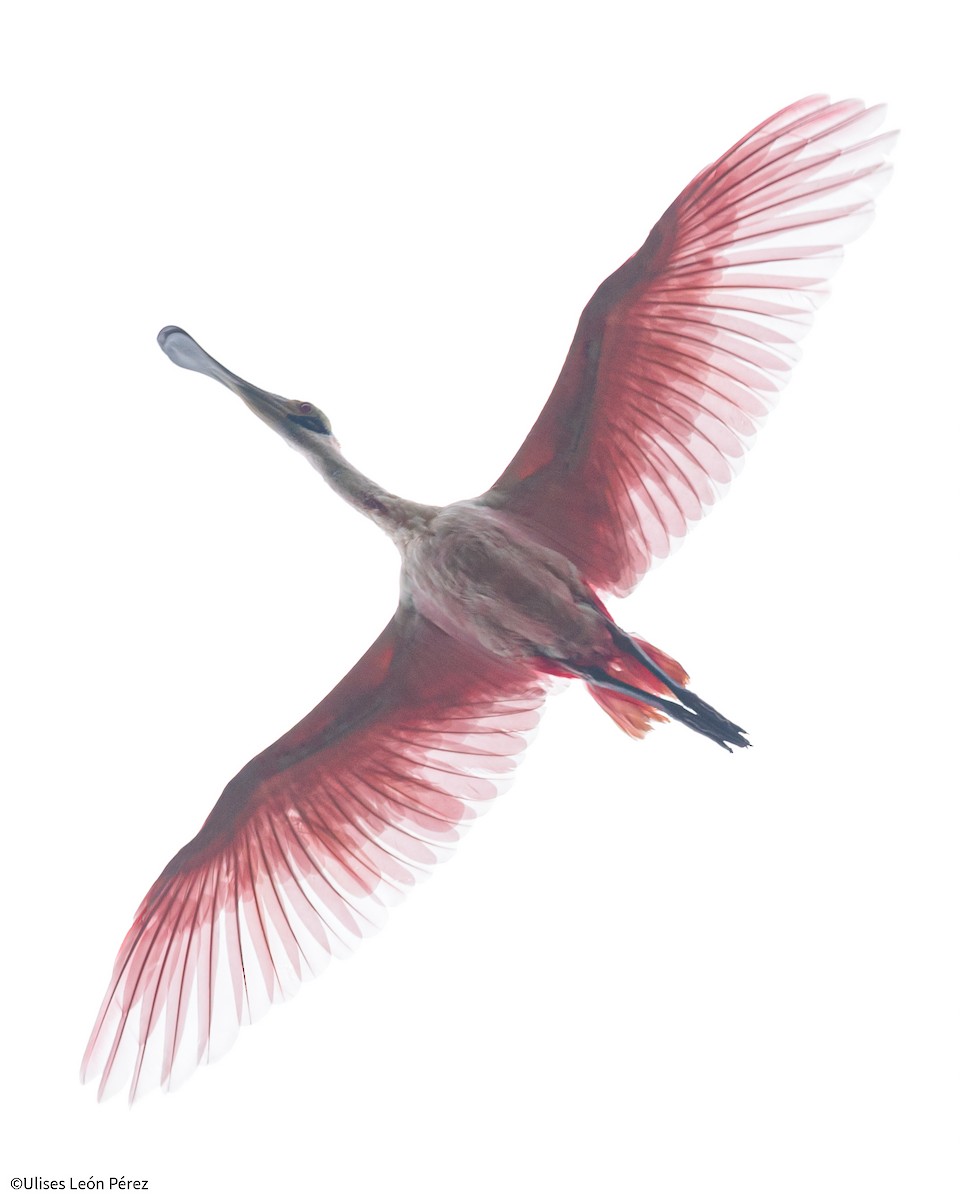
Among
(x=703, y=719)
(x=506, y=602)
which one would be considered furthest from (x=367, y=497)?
(x=703, y=719)

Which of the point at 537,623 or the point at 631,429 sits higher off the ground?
the point at 631,429

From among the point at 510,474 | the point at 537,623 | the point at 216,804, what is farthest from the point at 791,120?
the point at 216,804

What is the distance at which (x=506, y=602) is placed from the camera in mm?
3373

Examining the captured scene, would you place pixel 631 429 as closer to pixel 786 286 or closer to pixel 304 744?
pixel 786 286

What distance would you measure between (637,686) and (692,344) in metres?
1.01

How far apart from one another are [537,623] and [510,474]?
504 mm

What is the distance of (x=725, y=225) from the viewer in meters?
3.29

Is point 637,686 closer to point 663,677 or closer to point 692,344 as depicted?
point 663,677

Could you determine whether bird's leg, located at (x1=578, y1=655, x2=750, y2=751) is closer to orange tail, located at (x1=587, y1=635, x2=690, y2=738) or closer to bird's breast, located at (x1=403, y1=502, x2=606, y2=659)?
orange tail, located at (x1=587, y1=635, x2=690, y2=738)

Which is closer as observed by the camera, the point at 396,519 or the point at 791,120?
the point at 791,120

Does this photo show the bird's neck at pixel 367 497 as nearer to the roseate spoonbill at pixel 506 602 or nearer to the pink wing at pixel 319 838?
the roseate spoonbill at pixel 506 602

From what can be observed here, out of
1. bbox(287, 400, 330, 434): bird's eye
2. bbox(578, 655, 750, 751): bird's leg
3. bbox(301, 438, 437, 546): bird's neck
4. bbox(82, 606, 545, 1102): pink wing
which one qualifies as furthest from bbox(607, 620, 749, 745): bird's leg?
bbox(287, 400, 330, 434): bird's eye

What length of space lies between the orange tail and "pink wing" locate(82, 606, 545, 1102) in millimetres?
239

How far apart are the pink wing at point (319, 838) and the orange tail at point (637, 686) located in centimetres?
24
